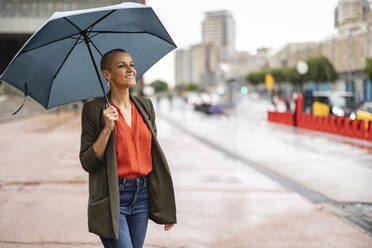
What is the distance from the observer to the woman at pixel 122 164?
7.88ft

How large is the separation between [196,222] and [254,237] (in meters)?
0.93

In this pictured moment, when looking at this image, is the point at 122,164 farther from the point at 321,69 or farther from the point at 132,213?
the point at 321,69

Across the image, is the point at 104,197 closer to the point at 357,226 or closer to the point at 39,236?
the point at 39,236

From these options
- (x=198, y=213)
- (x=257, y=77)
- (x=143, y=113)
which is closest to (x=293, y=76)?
(x=257, y=77)

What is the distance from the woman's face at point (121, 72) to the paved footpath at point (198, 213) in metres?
2.73

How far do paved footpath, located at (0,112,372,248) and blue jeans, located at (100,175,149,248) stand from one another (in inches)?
88.8

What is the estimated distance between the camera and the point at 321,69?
179 ft

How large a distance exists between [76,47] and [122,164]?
35.7 inches

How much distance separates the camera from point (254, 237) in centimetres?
508

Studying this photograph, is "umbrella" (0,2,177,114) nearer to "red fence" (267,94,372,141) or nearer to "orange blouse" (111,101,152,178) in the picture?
"orange blouse" (111,101,152,178)

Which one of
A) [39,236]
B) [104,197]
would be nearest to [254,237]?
[39,236]

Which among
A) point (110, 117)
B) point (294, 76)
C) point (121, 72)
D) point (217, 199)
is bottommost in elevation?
point (217, 199)

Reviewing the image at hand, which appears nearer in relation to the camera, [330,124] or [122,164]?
[122,164]

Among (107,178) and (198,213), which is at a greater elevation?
(107,178)
